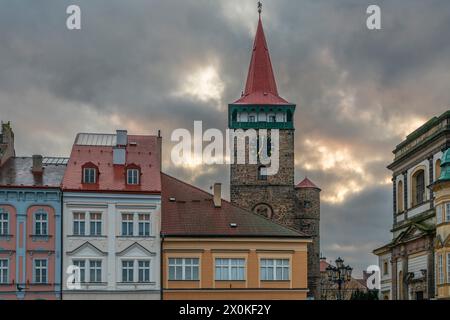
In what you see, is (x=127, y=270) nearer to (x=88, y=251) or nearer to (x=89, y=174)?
(x=88, y=251)

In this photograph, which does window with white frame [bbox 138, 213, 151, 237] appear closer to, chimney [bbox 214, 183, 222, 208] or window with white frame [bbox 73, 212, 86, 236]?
window with white frame [bbox 73, 212, 86, 236]

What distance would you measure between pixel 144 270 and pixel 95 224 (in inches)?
168

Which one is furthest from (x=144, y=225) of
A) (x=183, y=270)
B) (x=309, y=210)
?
(x=309, y=210)

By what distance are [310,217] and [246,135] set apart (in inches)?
467

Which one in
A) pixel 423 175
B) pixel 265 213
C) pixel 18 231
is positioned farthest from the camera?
pixel 265 213

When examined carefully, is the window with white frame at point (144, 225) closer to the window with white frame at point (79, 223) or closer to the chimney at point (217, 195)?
the window with white frame at point (79, 223)

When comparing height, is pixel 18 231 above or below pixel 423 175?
below

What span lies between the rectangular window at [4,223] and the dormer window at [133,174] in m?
7.97

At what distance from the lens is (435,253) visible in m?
56.6

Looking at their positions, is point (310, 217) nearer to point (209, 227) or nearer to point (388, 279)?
point (388, 279)

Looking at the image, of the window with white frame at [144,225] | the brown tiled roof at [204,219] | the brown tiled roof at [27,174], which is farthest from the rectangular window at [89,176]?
the brown tiled roof at [204,219]

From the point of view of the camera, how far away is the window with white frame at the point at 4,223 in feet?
172

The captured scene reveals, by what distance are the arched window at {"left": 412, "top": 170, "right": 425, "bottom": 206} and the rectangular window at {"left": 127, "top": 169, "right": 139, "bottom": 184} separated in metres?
24.8
